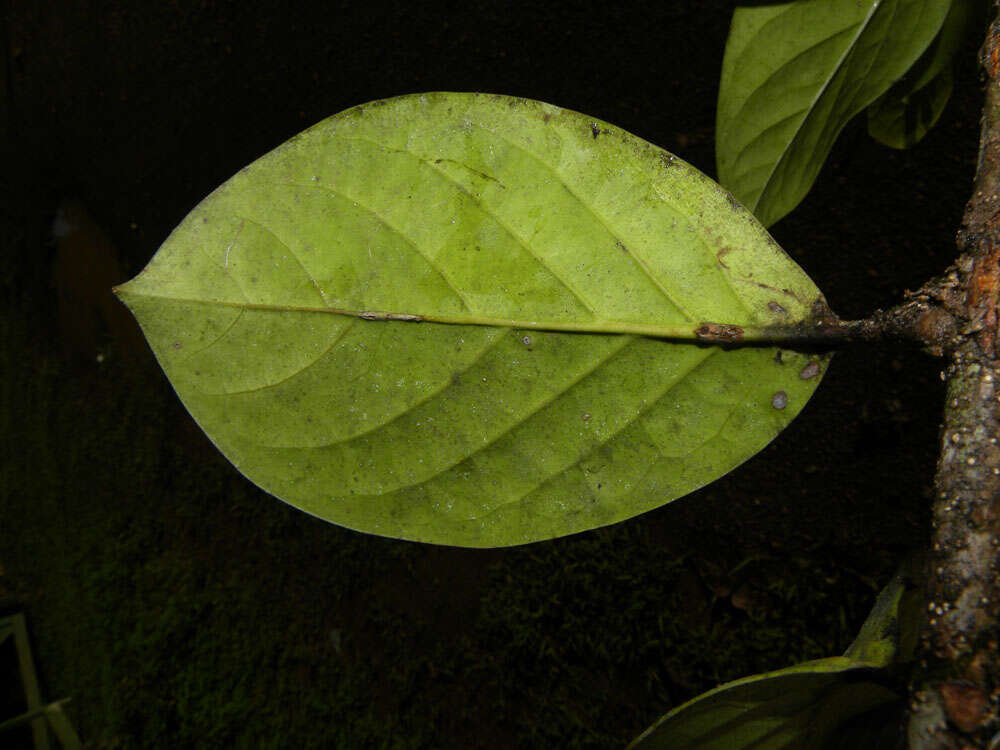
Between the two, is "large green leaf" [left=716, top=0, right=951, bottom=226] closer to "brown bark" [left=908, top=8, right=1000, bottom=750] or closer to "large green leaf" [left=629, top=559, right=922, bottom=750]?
"brown bark" [left=908, top=8, right=1000, bottom=750]

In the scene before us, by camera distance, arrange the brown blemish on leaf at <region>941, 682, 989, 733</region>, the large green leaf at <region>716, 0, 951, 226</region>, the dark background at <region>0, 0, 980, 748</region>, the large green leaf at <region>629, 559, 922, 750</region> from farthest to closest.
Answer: the dark background at <region>0, 0, 980, 748</region>
the large green leaf at <region>716, 0, 951, 226</region>
the large green leaf at <region>629, 559, 922, 750</region>
the brown blemish on leaf at <region>941, 682, 989, 733</region>

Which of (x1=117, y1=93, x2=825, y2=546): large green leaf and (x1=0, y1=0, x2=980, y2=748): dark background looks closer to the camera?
(x1=117, y1=93, x2=825, y2=546): large green leaf

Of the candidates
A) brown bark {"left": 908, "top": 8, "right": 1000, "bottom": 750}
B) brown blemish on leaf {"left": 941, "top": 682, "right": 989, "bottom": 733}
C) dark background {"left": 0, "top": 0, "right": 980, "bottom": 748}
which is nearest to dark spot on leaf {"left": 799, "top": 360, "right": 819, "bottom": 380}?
brown bark {"left": 908, "top": 8, "right": 1000, "bottom": 750}

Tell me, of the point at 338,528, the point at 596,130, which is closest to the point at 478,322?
the point at 596,130

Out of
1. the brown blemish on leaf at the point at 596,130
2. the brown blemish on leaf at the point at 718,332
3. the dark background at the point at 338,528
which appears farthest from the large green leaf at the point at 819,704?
the dark background at the point at 338,528

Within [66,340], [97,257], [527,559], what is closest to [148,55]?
[97,257]

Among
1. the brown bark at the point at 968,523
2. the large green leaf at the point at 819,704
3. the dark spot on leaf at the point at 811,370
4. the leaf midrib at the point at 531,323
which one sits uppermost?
the leaf midrib at the point at 531,323

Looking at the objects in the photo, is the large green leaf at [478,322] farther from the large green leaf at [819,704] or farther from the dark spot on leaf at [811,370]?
the large green leaf at [819,704]

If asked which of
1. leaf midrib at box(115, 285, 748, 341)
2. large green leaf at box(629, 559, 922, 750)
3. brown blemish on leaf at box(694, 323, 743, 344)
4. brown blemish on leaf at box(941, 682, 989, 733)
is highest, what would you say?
leaf midrib at box(115, 285, 748, 341)

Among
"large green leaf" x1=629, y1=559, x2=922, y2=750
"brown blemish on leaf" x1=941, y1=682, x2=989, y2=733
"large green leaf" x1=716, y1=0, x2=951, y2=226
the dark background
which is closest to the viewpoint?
"brown blemish on leaf" x1=941, y1=682, x2=989, y2=733
